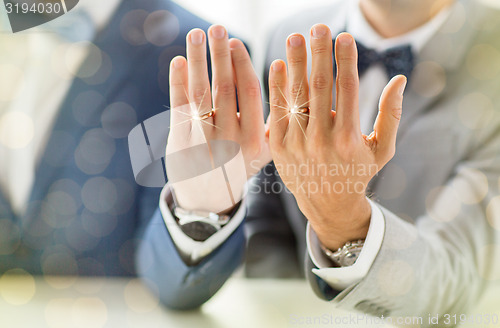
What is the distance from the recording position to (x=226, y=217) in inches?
19.6

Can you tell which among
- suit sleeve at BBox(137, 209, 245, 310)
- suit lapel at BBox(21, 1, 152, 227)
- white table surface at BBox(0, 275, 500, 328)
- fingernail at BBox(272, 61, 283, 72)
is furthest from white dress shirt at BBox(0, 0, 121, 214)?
fingernail at BBox(272, 61, 283, 72)

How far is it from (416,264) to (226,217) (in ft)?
0.87

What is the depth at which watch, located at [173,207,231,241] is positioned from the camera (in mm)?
481

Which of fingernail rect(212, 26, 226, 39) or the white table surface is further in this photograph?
the white table surface

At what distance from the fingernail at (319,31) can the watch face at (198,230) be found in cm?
29

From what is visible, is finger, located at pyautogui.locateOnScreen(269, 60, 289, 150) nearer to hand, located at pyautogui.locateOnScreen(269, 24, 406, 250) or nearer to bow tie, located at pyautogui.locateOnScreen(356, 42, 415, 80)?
hand, located at pyautogui.locateOnScreen(269, 24, 406, 250)

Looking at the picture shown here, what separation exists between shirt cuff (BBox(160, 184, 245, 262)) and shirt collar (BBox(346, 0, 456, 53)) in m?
0.33

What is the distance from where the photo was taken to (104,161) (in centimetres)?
59

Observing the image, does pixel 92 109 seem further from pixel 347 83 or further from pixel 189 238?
pixel 347 83

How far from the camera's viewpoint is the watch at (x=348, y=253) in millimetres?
442

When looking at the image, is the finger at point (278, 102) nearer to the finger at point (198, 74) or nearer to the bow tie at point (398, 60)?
the finger at point (198, 74)

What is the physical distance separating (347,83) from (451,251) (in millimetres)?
351

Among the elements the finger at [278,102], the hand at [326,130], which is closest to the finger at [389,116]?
the hand at [326,130]

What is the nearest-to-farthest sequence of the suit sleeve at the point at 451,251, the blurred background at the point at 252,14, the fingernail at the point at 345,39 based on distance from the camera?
the fingernail at the point at 345,39 < the suit sleeve at the point at 451,251 < the blurred background at the point at 252,14
